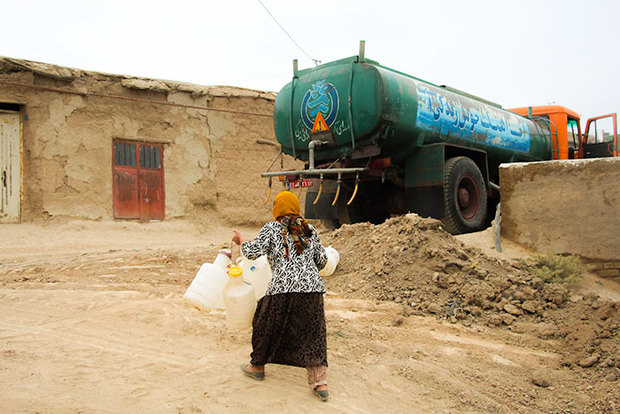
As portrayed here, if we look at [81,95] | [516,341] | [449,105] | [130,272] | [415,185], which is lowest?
[516,341]

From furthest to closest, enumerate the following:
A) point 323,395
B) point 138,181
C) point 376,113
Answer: point 138,181 → point 376,113 → point 323,395

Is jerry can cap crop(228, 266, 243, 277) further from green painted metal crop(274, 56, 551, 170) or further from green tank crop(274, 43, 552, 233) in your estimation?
green painted metal crop(274, 56, 551, 170)

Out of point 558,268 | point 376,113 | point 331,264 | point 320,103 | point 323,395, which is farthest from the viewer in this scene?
point 320,103

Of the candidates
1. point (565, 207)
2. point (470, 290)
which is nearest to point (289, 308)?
point (470, 290)

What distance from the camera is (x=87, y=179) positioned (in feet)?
33.3

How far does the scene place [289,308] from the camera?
2.78m

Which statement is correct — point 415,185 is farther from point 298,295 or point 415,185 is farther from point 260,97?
point 260,97

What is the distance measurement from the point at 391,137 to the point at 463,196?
5.13 feet

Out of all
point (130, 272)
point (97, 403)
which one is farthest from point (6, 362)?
point (130, 272)

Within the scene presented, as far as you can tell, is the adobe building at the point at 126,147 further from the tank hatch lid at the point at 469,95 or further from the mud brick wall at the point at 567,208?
the mud brick wall at the point at 567,208

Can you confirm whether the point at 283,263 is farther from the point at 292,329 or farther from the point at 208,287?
the point at 208,287

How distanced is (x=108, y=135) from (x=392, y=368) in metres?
9.07

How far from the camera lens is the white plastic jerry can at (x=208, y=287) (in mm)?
3070

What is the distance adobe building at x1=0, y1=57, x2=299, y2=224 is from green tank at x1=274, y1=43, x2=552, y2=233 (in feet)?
14.2
